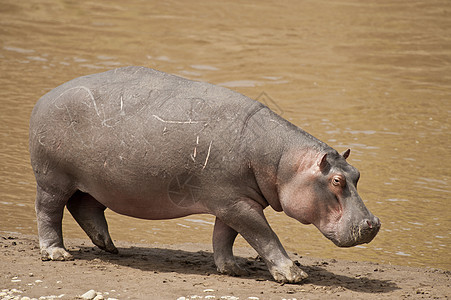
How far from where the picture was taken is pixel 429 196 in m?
10.7

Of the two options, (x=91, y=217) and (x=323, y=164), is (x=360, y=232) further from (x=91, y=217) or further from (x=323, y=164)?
(x=91, y=217)

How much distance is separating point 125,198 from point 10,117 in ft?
23.1

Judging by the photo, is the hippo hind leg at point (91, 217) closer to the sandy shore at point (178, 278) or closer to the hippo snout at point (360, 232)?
the sandy shore at point (178, 278)

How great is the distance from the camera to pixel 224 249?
710 cm

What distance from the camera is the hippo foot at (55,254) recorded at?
24.1 feet

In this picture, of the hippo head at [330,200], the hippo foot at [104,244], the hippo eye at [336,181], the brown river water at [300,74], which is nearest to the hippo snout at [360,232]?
the hippo head at [330,200]

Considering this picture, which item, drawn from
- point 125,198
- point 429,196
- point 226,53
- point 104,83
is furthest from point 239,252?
point 226,53

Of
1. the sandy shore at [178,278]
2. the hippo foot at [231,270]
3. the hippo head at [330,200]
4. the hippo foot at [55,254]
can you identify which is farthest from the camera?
the hippo foot at [55,254]

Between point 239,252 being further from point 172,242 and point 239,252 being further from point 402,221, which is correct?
point 402,221

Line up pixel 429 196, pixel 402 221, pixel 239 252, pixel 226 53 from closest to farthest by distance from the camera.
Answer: pixel 239 252, pixel 402 221, pixel 429 196, pixel 226 53

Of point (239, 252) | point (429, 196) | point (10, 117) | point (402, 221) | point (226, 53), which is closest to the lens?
point (239, 252)

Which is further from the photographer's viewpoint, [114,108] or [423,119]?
[423,119]

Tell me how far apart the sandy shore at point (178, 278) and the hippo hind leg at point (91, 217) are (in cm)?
15

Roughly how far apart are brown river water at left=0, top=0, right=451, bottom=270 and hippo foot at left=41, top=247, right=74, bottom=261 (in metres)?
1.68
